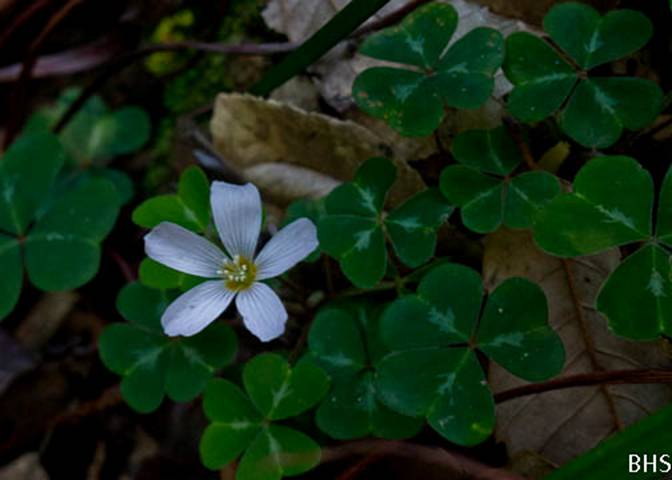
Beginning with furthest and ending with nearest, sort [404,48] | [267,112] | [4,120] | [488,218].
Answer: [4,120] < [267,112] < [404,48] < [488,218]

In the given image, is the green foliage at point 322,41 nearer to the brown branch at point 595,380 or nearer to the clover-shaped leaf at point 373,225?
the clover-shaped leaf at point 373,225

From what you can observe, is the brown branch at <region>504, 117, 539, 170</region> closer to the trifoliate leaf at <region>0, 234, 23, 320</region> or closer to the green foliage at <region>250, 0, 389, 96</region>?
the green foliage at <region>250, 0, 389, 96</region>

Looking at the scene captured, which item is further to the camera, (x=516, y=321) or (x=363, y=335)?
(x=363, y=335)

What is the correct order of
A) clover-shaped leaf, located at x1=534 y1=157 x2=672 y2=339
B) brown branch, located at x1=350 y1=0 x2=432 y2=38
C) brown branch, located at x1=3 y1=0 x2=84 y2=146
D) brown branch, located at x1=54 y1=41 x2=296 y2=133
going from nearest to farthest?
clover-shaped leaf, located at x1=534 y1=157 x2=672 y2=339, brown branch, located at x1=350 y1=0 x2=432 y2=38, brown branch, located at x1=54 y1=41 x2=296 y2=133, brown branch, located at x1=3 y1=0 x2=84 y2=146

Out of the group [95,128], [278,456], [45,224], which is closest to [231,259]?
[278,456]

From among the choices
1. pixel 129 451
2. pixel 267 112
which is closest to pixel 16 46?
pixel 267 112

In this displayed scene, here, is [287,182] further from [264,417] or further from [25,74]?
[25,74]

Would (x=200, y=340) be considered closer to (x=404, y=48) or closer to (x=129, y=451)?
(x=129, y=451)

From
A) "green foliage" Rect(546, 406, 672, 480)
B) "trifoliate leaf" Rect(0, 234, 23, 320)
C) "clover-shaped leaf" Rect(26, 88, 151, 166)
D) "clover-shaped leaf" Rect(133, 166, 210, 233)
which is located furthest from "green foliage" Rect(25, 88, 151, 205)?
"green foliage" Rect(546, 406, 672, 480)
